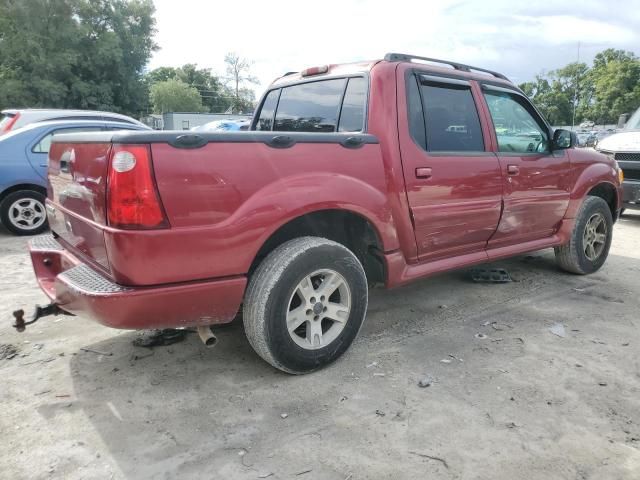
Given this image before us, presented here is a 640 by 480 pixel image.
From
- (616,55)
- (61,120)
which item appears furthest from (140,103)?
(616,55)

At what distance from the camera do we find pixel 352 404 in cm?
267

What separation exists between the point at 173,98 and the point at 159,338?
75690 mm

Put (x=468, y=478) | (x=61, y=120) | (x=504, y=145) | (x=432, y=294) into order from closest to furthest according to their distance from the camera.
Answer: (x=468, y=478) < (x=504, y=145) < (x=432, y=294) < (x=61, y=120)

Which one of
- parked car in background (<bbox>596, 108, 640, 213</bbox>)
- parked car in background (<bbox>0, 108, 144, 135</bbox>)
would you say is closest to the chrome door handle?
parked car in background (<bbox>596, 108, 640, 213</bbox>)

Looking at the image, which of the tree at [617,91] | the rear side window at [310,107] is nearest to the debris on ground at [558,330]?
the rear side window at [310,107]

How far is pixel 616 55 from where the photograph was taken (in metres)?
78.4

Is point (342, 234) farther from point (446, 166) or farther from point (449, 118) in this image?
point (449, 118)

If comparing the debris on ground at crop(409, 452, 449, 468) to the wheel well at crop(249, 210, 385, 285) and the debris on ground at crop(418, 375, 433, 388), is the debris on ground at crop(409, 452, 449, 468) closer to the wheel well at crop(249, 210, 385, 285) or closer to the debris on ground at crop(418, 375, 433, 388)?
the debris on ground at crop(418, 375, 433, 388)

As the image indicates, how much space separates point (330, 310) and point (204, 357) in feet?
2.96

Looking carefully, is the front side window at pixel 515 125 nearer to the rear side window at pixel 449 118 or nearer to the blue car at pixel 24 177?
the rear side window at pixel 449 118

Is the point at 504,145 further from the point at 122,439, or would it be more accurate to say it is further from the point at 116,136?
the point at 122,439

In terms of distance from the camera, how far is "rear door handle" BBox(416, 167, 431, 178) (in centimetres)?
329

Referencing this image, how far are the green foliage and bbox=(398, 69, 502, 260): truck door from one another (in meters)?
57.4

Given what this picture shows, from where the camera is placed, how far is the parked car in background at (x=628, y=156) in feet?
24.9
